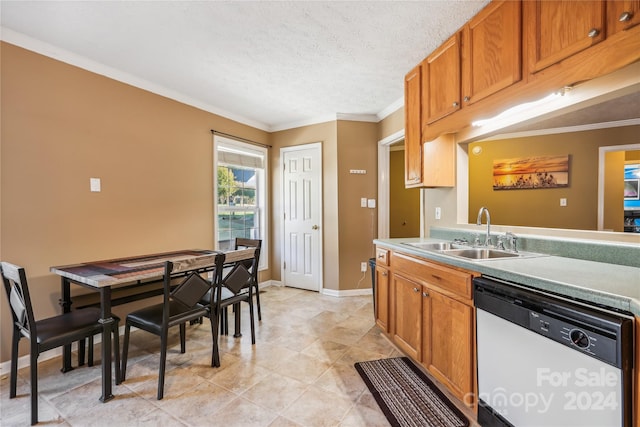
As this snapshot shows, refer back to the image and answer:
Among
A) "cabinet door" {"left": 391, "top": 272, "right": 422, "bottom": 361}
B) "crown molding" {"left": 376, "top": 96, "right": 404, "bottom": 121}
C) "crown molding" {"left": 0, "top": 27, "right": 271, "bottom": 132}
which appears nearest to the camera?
"cabinet door" {"left": 391, "top": 272, "right": 422, "bottom": 361}

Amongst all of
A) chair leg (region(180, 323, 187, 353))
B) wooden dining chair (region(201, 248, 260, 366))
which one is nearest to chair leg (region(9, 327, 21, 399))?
chair leg (region(180, 323, 187, 353))

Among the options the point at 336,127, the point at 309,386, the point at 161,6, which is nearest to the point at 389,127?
the point at 336,127

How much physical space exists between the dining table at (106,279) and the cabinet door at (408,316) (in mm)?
1766

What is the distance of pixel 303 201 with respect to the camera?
426cm

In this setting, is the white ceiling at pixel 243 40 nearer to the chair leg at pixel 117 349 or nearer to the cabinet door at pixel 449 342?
the cabinet door at pixel 449 342

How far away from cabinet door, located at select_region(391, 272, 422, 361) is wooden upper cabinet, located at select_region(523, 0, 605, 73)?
144 centimetres

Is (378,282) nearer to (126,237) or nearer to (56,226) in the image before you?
(126,237)

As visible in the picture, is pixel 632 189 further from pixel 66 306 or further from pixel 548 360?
pixel 66 306

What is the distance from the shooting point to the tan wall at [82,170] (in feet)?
7.01

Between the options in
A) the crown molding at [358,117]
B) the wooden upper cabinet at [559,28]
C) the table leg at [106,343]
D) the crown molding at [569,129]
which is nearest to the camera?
the wooden upper cabinet at [559,28]

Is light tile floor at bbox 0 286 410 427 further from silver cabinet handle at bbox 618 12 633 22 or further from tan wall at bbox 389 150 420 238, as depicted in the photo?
tan wall at bbox 389 150 420 238

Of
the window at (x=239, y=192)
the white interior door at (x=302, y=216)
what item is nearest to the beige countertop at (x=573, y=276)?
the white interior door at (x=302, y=216)

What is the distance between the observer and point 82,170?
8.12 feet

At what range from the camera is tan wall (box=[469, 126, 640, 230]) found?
5.49 ft
